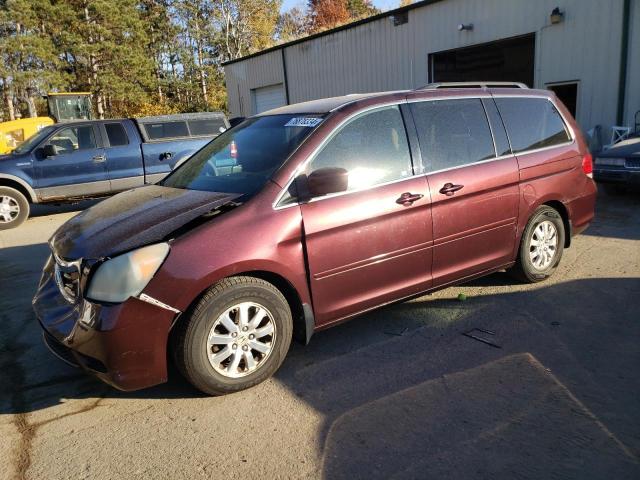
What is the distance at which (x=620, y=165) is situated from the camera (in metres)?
8.73

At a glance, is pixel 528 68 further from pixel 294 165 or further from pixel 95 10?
pixel 95 10

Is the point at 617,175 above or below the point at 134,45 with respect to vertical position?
below

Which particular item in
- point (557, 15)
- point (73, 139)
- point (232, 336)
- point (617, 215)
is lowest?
point (617, 215)

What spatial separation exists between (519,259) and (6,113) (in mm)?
46075

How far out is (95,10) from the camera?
37219mm

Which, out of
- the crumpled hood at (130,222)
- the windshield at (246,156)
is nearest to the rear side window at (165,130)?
the windshield at (246,156)

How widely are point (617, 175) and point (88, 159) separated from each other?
Result: 9.76 m

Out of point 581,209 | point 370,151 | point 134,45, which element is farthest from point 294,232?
point 134,45

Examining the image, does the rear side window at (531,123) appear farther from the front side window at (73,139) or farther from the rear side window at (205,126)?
the front side window at (73,139)

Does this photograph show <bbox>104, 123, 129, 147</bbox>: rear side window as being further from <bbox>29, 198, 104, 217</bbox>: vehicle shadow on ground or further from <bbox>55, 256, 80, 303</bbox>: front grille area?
<bbox>55, 256, 80, 303</bbox>: front grille area

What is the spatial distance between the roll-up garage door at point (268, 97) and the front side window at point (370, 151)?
18913 millimetres

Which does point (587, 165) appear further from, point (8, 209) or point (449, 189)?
point (8, 209)

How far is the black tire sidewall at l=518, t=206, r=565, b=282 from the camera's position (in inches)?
186

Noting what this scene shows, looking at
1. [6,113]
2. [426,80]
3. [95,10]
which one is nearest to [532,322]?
[426,80]
